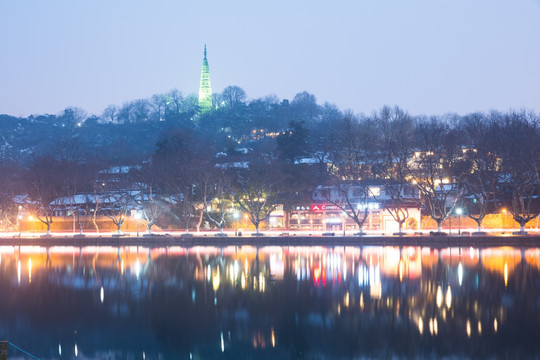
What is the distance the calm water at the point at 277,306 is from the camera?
21875 mm

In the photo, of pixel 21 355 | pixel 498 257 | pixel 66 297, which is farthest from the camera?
pixel 498 257

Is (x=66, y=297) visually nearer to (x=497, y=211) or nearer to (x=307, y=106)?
(x=497, y=211)

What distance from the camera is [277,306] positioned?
28.9 meters

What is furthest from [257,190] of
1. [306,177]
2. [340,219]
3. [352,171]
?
[352,171]

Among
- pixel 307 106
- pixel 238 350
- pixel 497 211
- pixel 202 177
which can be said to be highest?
pixel 307 106

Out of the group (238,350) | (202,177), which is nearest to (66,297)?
(238,350)

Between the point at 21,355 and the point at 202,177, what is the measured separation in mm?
45574

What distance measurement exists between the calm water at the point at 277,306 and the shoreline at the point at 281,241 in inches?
199

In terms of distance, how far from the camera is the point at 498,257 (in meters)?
44.2

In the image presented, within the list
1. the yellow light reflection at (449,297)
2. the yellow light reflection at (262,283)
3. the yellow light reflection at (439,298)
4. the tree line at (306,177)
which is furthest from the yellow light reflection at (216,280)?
the tree line at (306,177)

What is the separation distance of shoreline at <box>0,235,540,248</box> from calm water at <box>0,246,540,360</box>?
199 inches

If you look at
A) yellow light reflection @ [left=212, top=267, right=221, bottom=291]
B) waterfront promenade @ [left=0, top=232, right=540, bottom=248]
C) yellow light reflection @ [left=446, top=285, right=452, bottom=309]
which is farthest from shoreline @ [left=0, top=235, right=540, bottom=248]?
yellow light reflection @ [left=446, top=285, right=452, bottom=309]

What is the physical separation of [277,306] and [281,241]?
2846cm

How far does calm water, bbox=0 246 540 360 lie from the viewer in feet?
71.8
